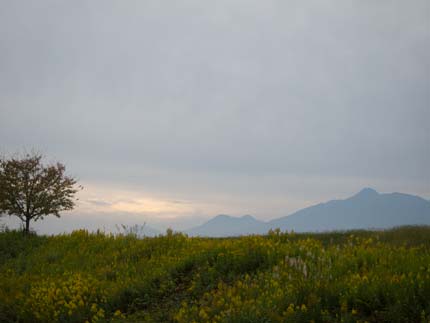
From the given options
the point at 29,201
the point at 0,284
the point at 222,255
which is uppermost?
the point at 29,201

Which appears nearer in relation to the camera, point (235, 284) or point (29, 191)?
point (235, 284)

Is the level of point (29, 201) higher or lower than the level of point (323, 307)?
higher

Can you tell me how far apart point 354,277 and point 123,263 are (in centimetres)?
851

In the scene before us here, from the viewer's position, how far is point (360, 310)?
21.8ft

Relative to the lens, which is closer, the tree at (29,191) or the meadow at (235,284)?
the meadow at (235,284)

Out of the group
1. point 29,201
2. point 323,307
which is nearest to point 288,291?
point 323,307

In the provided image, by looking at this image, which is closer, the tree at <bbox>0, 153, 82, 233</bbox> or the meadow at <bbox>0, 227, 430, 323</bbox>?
the meadow at <bbox>0, 227, 430, 323</bbox>

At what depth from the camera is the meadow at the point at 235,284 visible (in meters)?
6.64

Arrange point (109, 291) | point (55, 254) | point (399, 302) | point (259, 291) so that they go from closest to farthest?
point (399, 302)
point (259, 291)
point (109, 291)
point (55, 254)

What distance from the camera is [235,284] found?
8602 mm

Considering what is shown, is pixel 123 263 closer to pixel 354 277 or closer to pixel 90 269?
pixel 90 269

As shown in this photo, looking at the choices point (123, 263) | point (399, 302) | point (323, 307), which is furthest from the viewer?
point (123, 263)

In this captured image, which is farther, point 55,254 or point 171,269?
point 55,254

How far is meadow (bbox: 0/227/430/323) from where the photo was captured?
6.64m
